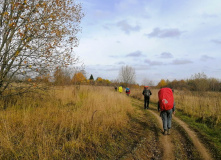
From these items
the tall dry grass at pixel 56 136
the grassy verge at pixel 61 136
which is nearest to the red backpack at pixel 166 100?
the grassy verge at pixel 61 136

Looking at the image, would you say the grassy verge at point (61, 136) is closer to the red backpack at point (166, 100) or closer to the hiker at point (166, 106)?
the hiker at point (166, 106)

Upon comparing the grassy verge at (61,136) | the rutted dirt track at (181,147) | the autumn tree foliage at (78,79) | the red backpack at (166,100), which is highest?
the autumn tree foliage at (78,79)

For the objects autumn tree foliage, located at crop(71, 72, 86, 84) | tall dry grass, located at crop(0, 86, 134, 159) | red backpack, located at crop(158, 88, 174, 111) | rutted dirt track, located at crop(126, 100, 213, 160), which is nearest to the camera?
tall dry grass, located at crop(0, 86, 134, 159)

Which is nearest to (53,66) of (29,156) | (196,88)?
(29,156)

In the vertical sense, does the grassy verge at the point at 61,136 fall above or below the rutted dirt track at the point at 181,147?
above

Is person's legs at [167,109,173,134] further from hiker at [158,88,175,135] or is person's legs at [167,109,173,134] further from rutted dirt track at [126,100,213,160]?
rutted dirt track at [126,100,213,160]

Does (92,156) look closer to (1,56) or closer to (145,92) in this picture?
(1,56)

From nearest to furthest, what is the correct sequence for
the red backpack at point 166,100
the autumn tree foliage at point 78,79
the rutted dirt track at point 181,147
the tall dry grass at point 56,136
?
the tall dry grass at point 56,136 → the rutted dirt track at point 181,147 → the red backpack at point 166,100 → the autumn tree foliage at point 78,79

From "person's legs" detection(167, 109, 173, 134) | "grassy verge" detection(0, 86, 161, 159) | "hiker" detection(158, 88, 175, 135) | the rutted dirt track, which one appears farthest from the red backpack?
"grassy verge" detection(0, 86, 161, 159)

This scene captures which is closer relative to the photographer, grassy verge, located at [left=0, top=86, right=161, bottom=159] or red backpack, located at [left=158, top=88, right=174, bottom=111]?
grassy verge, located at [left=0, top=86, right=161, bottom=159]

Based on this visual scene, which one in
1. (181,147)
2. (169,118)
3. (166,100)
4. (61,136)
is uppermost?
(166,100)

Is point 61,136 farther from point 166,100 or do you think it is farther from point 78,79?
point 78,79

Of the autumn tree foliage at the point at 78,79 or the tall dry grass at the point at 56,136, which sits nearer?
the tall dry grass at the point at 56,136

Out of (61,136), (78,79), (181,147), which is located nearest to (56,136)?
(61,136)
